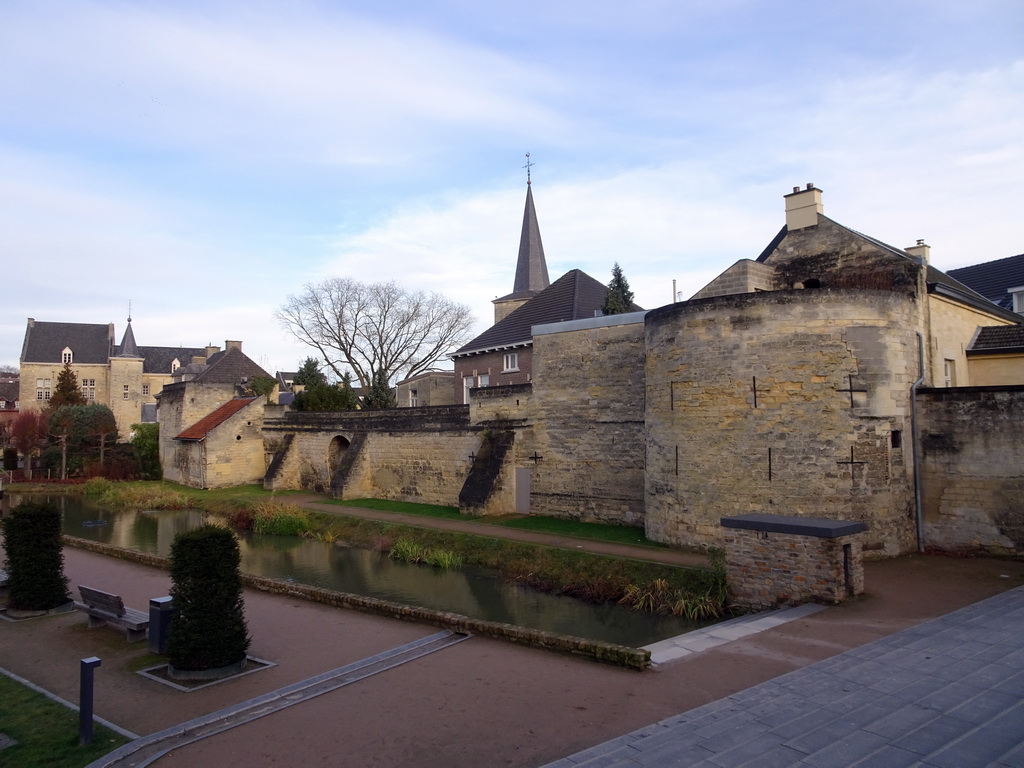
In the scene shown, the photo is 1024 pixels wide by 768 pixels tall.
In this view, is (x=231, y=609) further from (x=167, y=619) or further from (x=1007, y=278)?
(x=1007, y=278)

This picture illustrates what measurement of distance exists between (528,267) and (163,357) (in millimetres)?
37406

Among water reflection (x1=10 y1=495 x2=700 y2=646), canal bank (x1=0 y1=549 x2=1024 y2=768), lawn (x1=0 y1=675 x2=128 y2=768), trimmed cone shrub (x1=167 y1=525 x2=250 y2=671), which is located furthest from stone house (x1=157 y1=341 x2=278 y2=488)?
lawn (x1=0 y1=675 x2=128 y2=768)

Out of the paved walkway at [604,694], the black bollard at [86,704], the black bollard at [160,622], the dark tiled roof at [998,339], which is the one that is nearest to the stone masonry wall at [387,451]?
the paved walkway at [604,694]

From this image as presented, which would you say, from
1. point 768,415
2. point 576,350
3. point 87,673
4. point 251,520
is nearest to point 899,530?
point 768,415

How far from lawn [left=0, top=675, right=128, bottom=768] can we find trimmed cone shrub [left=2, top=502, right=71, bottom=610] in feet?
11.1

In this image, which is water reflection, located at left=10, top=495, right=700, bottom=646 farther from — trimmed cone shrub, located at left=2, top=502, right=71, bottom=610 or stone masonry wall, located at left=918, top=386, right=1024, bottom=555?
stone masonry wall, located at left=918, top=386, right=1024, bottom=555

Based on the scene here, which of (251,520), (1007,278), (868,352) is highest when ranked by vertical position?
(1007,278)

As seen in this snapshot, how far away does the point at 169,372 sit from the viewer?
57312 millimetres

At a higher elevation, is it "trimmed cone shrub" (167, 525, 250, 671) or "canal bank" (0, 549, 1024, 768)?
"trimmed cone shrub" (167, 525, 250, 671)

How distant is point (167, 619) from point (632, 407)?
37.8ft

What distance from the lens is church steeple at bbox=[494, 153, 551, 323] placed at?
3709 cm

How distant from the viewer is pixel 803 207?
15469mm

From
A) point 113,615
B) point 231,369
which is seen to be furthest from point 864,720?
point 231,369

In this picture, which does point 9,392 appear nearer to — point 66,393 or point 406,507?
point 66,393
